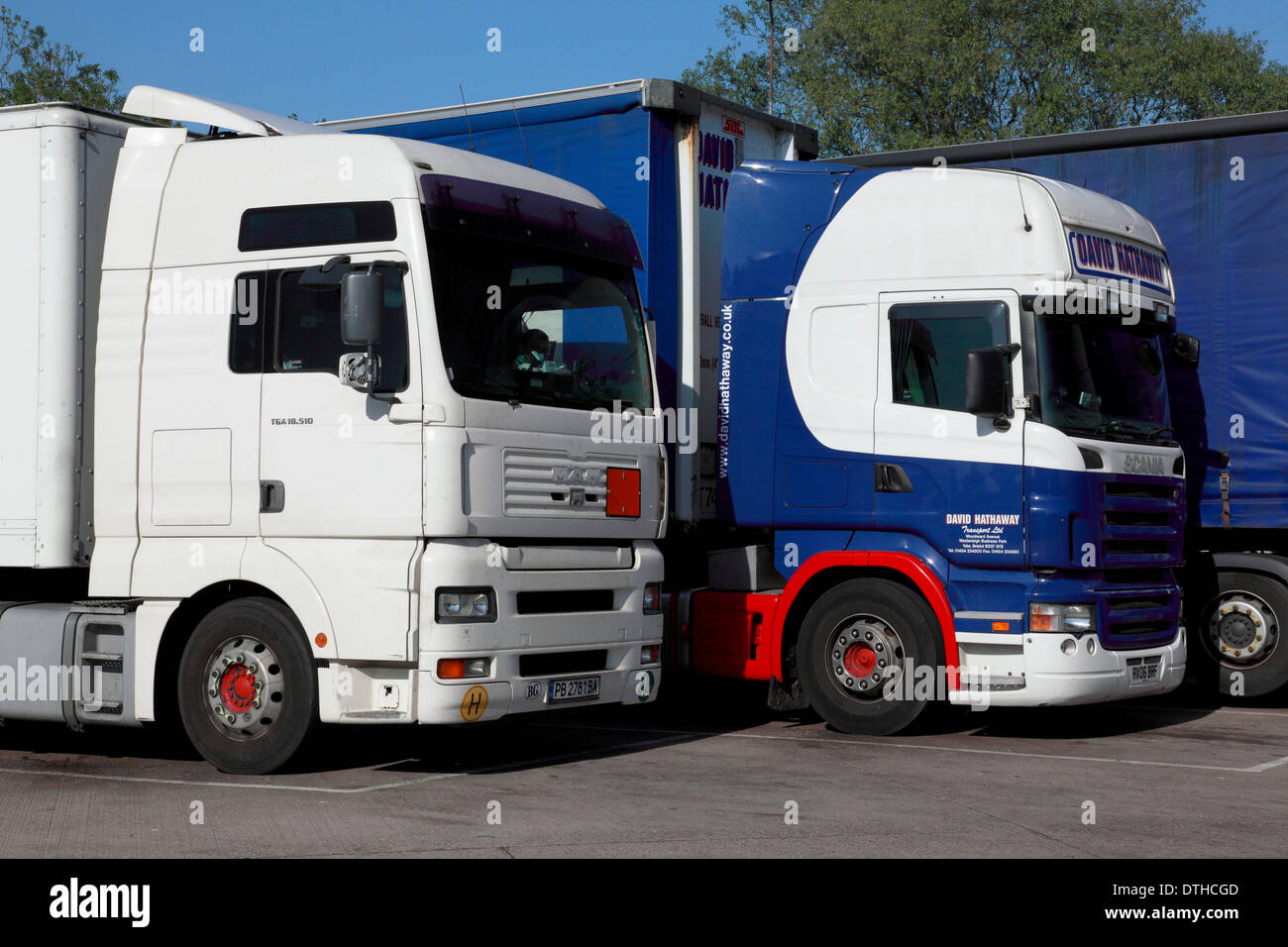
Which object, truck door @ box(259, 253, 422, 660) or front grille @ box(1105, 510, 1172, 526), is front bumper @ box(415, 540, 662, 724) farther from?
front grille @ box(1105, 510, 1172, 526)

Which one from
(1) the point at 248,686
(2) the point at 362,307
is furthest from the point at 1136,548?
(1) the point at 248,686

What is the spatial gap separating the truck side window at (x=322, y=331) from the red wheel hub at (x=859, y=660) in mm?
3931

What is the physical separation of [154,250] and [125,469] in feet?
4.26

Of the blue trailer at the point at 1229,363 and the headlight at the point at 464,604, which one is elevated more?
the blue trailer at the point at 1229,363

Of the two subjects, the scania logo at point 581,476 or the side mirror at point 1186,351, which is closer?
the scania logo at point 581,476

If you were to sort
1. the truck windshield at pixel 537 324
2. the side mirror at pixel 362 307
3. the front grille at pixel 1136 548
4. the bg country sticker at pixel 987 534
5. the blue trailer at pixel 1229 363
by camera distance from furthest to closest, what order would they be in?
the blue trailer at pixel 1229 363 → the front grille at pixel 1136 548 → the bg country sticker at pixel 987 534 → the truck windshield at pixel 537 324 → the side mirror at pixel 362 307

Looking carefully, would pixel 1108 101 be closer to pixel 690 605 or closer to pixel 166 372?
pixel 690 605

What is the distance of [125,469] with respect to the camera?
923cm

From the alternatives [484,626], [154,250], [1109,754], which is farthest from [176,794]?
[1109,754]

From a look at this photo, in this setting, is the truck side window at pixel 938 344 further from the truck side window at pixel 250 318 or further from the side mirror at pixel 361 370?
the truck side window at pixel 250 318

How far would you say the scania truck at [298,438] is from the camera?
8.57 metres

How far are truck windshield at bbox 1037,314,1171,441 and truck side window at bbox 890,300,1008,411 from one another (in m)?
0.35

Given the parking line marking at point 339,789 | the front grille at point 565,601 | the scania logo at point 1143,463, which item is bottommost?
the parking line marking at point 339,789

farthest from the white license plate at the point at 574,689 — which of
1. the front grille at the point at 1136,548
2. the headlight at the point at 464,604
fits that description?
the front grille at the point at 1136,548
